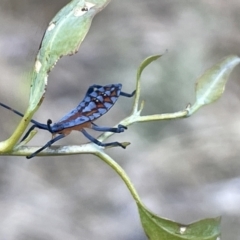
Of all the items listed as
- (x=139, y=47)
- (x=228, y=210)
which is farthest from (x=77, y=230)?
(x=139, y=47)

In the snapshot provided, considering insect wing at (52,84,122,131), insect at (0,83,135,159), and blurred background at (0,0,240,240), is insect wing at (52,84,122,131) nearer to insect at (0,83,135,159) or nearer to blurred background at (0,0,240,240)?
insect at (0,83,135,159)

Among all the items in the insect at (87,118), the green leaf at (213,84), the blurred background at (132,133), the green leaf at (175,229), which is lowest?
the green leaf at (175,229)

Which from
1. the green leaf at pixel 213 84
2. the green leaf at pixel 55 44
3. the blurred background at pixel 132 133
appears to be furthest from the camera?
the blurred background at pixel 132 133

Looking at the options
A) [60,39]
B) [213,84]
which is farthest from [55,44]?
[213,84]

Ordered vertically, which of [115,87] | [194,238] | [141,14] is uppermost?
[141,14]

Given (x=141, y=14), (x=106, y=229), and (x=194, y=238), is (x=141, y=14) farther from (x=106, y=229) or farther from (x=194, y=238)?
(x=194, y=238)

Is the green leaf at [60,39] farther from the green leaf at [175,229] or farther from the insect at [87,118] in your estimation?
the green leaf at [175,229]

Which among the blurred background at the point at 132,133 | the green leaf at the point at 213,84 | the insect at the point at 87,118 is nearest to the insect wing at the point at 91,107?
the insect at the point at 87,118
